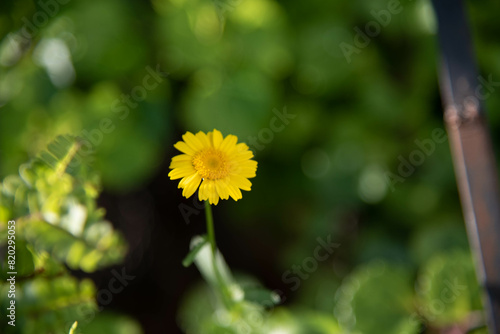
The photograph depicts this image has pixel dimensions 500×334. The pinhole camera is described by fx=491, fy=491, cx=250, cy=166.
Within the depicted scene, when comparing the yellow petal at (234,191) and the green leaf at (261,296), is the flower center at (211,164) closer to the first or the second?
the yellow petal at (234,191)

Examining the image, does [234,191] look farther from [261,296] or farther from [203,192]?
[261,296]

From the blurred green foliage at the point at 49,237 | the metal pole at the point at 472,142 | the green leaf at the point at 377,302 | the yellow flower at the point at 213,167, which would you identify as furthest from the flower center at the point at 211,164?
the green leaf at the point at 377,302

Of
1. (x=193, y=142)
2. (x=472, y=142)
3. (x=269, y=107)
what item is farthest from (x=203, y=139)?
(x=269, y=107)

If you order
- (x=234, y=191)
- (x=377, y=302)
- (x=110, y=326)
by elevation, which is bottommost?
(x=377, y=302)

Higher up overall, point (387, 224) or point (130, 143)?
point (130, 143)

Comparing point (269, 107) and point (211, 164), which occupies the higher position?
point (211, 164)

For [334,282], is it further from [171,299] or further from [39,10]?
[39,10]

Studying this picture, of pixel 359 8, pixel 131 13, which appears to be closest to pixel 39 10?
A: pixel 131 13
